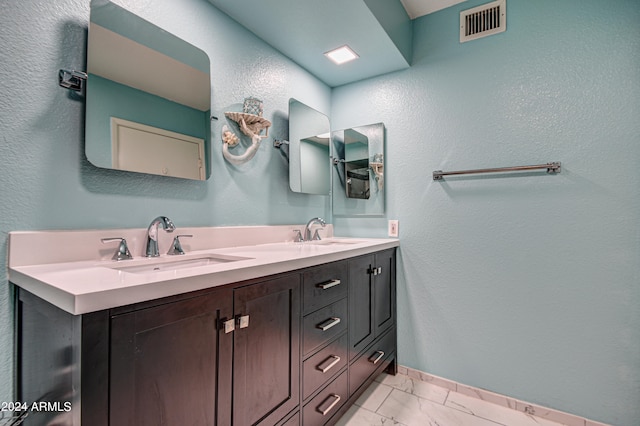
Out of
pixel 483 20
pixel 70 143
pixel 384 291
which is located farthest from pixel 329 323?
pixel 483 20

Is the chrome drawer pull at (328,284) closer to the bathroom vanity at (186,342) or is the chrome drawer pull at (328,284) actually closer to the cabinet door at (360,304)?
the bathroom vanity at (186,342)

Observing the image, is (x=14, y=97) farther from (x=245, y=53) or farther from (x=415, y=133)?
(x=415, y=133)

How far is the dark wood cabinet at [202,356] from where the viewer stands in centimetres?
64

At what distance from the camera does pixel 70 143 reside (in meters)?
1.03

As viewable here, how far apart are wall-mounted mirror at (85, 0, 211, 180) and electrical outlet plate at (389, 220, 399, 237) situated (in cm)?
126

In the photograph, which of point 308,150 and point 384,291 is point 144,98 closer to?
point 308,150

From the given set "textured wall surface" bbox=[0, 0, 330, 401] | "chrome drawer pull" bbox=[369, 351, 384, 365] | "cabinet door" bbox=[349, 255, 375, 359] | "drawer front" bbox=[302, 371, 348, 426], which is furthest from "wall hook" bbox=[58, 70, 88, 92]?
"chrome drawer pull" bbox=[369, 351, 384, 365]

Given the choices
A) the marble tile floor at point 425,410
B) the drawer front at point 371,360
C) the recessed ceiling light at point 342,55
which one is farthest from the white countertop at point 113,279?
the recessed ceiling light at point 342,55

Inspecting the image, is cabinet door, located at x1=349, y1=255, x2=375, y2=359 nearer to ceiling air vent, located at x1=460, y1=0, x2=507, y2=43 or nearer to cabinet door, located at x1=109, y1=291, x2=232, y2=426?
cabinet door, located at x1=109, y1=291, x2=232, y2=426

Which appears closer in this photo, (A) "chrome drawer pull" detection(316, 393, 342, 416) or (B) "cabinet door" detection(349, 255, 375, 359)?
(A) "chrome drawer pull" detection(316, 393, 342, 416)

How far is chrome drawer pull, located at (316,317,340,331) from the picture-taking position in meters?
1.27

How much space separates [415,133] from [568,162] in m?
0.84

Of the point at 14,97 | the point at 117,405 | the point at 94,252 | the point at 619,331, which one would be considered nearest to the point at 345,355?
the point at 117,405

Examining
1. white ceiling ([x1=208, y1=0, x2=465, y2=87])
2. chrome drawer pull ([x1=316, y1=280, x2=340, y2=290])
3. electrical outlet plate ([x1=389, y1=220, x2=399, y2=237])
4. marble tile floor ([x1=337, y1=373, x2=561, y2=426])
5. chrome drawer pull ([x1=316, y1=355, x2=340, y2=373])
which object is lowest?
marble tile floor ([x1=337, y1=373, x2=561, y2=426])
